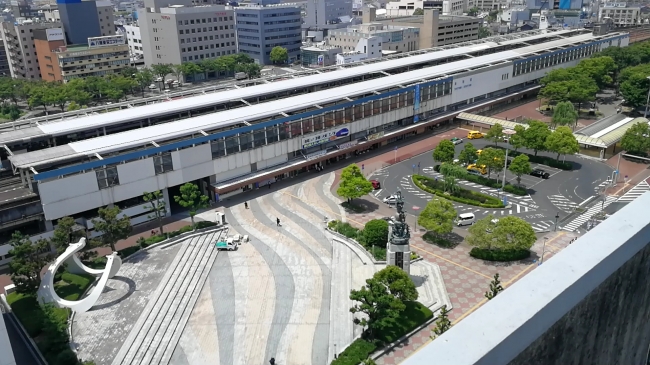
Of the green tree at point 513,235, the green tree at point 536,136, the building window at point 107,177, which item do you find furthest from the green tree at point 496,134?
the building window at point 107,177

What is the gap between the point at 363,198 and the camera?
3944 centimetres

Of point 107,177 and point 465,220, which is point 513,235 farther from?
point 107,177

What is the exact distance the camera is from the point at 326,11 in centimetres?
14962

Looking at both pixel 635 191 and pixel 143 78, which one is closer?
pixel 635 191

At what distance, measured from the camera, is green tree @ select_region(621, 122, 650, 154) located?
4434 cm

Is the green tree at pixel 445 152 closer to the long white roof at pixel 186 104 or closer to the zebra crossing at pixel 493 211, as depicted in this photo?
the zebra crossing at pixel 493 211

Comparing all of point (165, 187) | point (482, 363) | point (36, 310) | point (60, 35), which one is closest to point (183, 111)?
point (165, 187)

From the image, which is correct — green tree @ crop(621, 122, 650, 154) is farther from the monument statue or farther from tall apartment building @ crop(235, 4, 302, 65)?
tall apartment building @ crop(235, 4, 302, 65)

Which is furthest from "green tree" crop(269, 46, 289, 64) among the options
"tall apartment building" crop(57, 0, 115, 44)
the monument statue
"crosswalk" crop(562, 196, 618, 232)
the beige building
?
the monument statue

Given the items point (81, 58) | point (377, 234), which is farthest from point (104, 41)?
point (377, 234)

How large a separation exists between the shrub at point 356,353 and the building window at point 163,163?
2031cm

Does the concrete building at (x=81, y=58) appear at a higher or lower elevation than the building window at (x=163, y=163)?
higher

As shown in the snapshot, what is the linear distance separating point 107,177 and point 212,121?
9.19 m

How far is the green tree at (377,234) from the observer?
3127 cm
